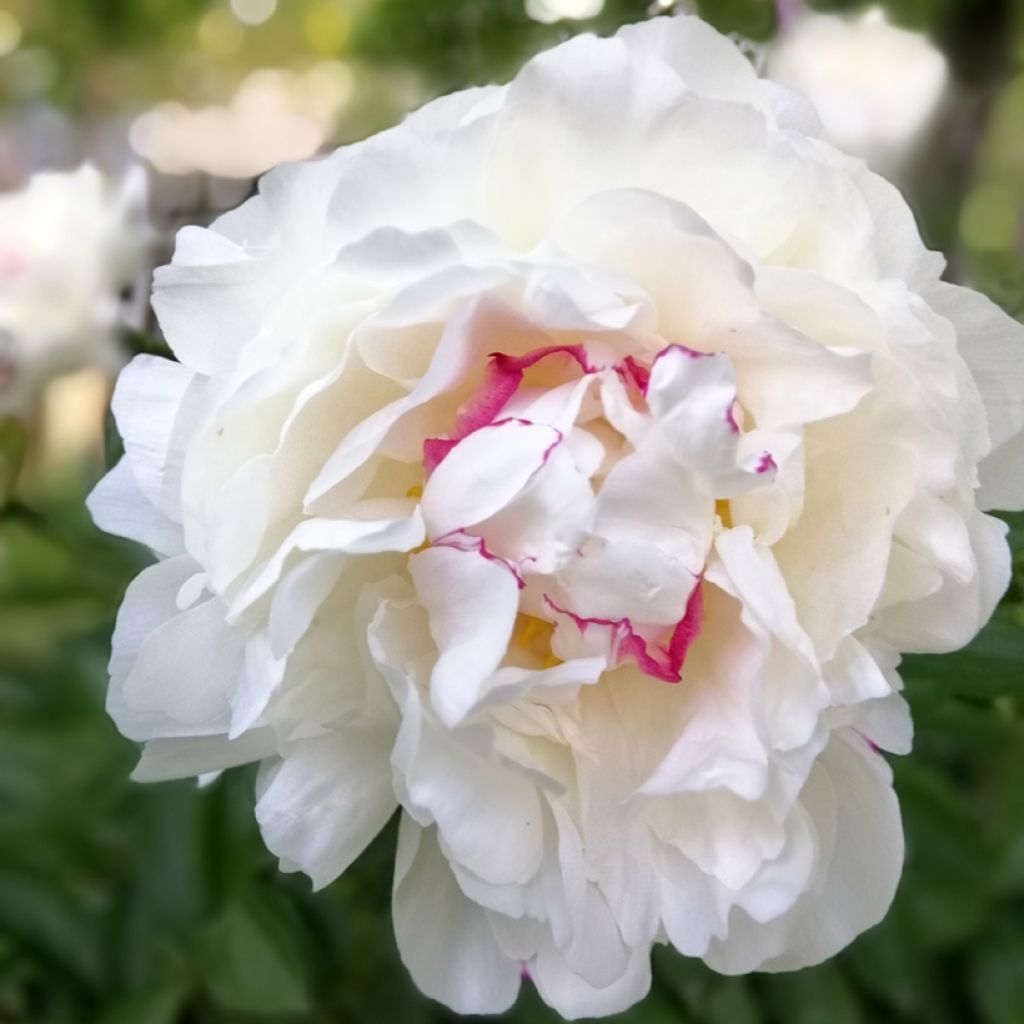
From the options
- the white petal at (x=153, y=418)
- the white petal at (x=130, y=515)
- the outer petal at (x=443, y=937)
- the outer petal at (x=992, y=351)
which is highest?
the outer petal at (x=992, y=351)

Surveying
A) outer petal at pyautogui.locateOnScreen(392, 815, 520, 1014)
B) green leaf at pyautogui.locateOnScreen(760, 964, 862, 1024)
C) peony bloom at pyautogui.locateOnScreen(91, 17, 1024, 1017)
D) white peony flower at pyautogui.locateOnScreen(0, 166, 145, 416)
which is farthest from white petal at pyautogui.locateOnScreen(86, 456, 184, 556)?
green leaf at pyautogui.locateOnScreen(760, 964, 862, 1024)

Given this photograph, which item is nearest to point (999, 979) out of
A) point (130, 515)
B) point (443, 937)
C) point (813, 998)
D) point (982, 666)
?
point (813, 998)

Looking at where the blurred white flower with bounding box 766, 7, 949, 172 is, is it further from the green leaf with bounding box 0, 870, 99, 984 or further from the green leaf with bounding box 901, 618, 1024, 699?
the green leaf with bounding box 0, 870, 99, 984

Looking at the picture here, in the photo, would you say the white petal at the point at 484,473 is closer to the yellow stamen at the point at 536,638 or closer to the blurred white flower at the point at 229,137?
the yellow stamen at the point at 536,638

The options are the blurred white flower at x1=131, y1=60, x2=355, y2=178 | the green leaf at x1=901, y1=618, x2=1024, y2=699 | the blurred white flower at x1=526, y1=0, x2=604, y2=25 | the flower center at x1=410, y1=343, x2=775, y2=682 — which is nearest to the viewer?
the flower center at x1=410, y1=343, x2=775, y2=682

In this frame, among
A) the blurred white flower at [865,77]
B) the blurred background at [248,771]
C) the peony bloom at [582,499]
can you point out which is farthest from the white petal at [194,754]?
the blurred white flower at [865,77]

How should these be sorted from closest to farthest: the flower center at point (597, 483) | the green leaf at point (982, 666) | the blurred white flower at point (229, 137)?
the flower center at point (597, 483)
the green leaf at point (982, 666)
the blurred white flower at point (229, 137)
